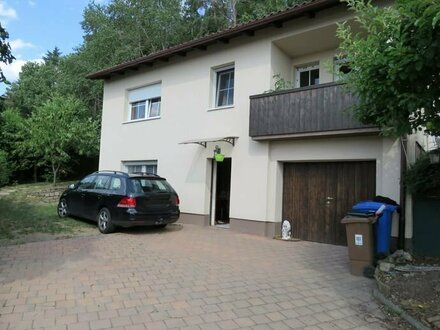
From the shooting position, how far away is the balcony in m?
9.07

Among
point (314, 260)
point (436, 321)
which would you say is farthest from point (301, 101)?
point (436, 321)

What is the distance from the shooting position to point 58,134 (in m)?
22.2

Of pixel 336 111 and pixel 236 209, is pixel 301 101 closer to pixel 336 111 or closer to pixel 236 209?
pixel 336 111

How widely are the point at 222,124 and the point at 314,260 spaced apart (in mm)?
5688

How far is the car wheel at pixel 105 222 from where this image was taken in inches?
408

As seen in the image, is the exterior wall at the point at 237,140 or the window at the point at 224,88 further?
Answer: the window at the point at 224,88

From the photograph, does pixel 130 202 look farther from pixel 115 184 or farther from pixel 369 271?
pixel 369 271

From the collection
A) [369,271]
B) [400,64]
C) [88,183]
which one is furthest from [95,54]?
[400,64]

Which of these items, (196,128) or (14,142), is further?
(14,142)

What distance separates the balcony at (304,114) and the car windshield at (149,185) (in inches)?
111

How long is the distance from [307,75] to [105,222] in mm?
7307

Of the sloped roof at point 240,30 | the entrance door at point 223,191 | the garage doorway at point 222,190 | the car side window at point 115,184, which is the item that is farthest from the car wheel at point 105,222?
the sloped roof at point 240,30

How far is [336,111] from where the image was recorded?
921 cm

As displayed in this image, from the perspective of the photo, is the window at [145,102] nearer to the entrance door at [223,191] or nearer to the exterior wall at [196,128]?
the exterior wall at [196,128]
